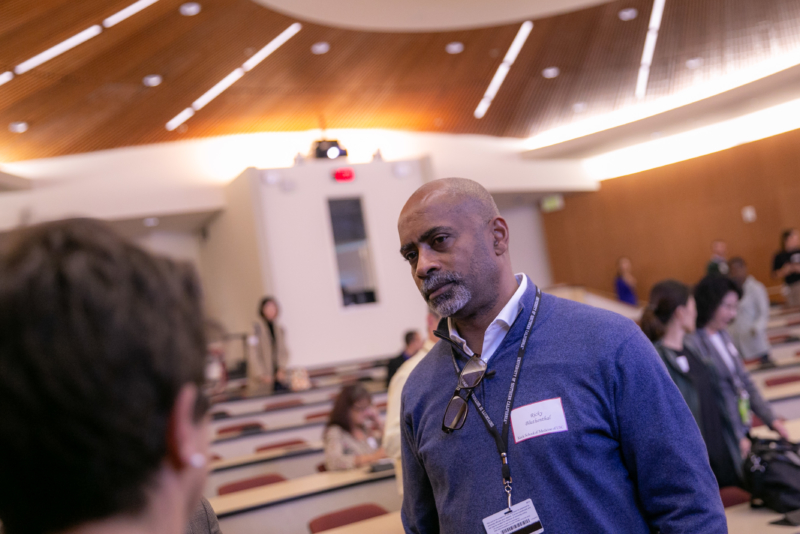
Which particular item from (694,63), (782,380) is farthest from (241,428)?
(694,63)

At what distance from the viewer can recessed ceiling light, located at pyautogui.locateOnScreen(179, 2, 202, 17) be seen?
706 cm

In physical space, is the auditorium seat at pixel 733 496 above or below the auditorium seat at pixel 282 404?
below

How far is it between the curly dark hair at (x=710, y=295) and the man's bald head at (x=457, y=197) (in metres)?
2.37

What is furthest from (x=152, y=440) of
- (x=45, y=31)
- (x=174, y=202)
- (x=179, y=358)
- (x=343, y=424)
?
(x=174, y=202)

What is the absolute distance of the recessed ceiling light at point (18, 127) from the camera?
8.41 meters

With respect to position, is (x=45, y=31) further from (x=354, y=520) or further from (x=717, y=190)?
(x=717, y=190)

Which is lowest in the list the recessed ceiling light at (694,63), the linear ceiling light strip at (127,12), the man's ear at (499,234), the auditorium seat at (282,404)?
the auditorium seat at (282,404)

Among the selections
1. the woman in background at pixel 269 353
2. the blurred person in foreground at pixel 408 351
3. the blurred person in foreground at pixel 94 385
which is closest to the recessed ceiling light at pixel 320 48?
the woman in background at pixel 269 353

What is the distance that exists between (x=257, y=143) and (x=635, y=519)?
34.4 ft

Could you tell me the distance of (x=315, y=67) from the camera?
9.12m

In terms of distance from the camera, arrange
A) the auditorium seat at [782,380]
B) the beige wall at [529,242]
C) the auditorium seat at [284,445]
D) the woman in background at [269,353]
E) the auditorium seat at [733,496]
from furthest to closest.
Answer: the beige wall at [529,242] → the woman in background at [269,353] → the auditorium seat at [284,445] → the auditorium seat at [782,380] → the auditorium seat at [733,496]

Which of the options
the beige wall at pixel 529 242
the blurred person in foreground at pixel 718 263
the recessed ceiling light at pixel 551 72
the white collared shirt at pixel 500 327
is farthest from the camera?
the beige wall at pixel 529 242

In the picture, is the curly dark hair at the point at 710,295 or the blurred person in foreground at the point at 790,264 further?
the blurred person in foreground at the point at 790,264

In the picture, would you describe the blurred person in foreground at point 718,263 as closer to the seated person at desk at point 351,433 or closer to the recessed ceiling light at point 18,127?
the seated person at desk at point 351,433
